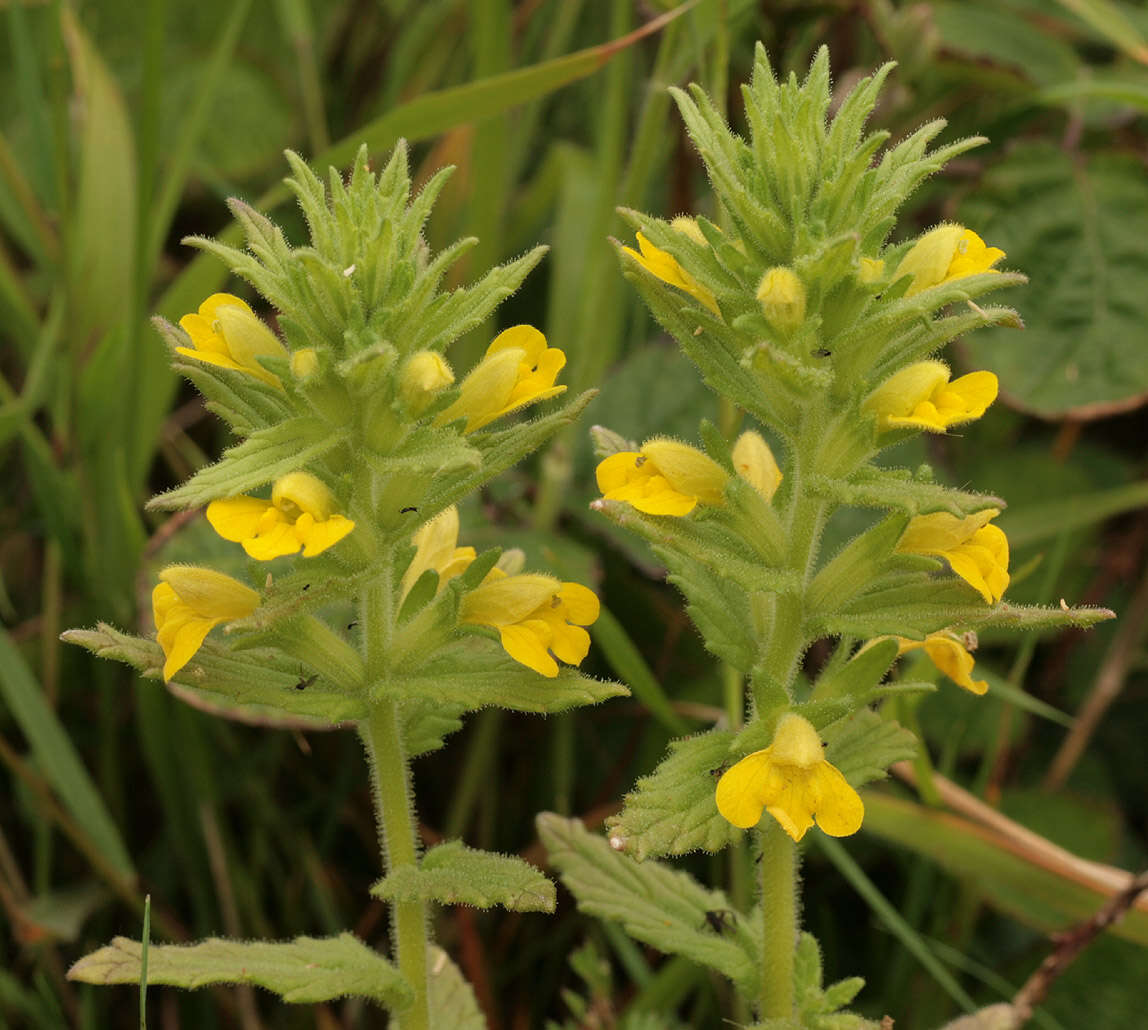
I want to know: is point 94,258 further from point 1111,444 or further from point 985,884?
point 1111,444

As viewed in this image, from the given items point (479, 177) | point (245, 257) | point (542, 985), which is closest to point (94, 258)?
point (479, 177)

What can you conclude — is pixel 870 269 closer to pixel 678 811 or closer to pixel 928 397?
pixel 928 397

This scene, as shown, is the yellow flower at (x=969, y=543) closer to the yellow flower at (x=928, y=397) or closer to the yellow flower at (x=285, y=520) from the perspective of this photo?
the yellow flower at (x=928, y=397)

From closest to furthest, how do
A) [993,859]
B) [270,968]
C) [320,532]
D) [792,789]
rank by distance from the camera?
[320,532], [792,789], [270,968], [993,859]

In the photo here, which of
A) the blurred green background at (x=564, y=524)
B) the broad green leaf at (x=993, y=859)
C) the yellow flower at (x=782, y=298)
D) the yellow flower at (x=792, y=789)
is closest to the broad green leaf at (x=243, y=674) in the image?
the yellow flower at (x=792, y=789)

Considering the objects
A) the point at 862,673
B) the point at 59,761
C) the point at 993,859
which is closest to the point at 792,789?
the point at 862,673

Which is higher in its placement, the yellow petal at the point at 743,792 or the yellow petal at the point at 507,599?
the yellow petal at the point at 507,599
